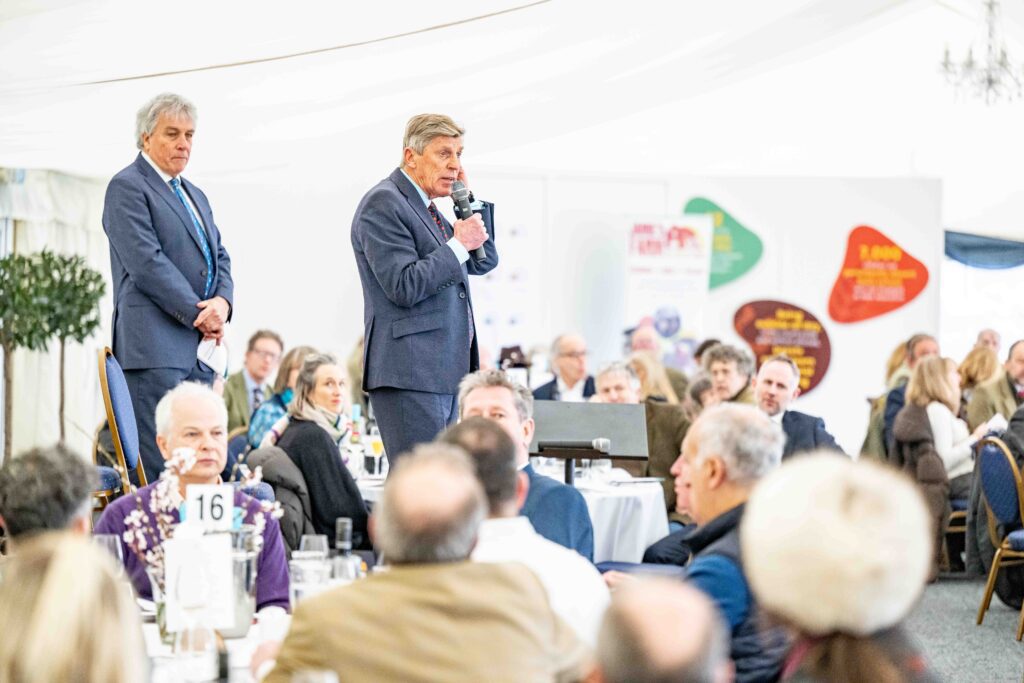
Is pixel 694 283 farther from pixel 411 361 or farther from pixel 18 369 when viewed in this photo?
pixel 411 361

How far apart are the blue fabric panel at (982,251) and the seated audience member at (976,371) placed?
3839 millimetres

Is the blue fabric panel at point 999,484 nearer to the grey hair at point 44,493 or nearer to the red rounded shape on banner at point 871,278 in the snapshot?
the red rounded shape on banner at point 871,278

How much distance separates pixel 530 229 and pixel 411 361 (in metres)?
6.79

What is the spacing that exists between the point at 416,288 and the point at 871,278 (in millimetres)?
7796

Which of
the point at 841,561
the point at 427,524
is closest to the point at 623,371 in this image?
the point at 427,524

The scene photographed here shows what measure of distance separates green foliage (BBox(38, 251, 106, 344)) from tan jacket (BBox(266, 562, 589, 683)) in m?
6.53

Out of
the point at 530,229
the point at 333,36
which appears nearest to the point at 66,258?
the point at 333,36

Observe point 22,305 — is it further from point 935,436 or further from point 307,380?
point 935,436

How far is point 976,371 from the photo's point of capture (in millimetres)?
9133

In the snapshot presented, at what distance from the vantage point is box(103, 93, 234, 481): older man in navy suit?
167 inches

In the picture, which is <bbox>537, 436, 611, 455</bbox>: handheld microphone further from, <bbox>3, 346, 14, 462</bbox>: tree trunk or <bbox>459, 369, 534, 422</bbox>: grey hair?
<bbox>3, 346, 14, 462</bbox>: tree trunk

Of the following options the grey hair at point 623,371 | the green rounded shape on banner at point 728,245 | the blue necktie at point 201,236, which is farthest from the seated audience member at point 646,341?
the blue necktie at point 201,236

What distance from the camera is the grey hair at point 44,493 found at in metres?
2.19

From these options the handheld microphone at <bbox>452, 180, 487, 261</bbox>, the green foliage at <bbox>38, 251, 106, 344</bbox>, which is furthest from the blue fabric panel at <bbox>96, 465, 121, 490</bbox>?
the green foliage at <bbox>38, 251, 106, 344</bbox>
